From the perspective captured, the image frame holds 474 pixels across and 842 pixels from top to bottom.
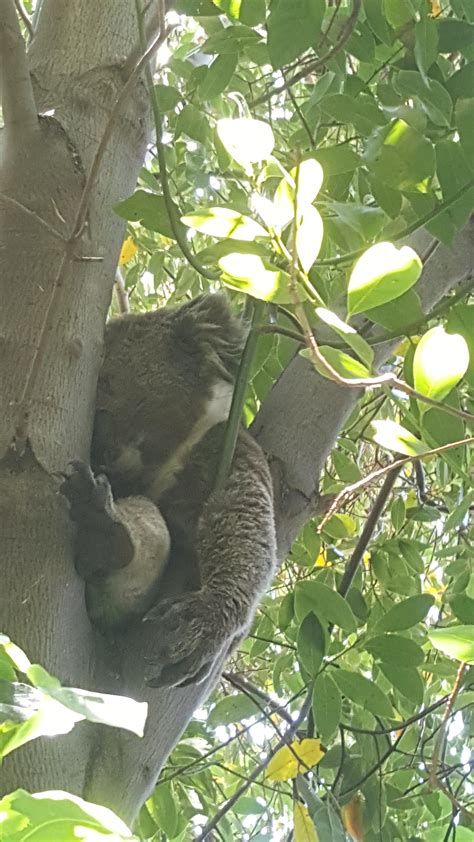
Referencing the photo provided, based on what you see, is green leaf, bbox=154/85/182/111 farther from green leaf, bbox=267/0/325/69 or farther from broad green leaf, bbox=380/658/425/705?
broad green leaf, bbox=380/658/425/705

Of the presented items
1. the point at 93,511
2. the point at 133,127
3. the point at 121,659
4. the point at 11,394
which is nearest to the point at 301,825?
the point at 121,659

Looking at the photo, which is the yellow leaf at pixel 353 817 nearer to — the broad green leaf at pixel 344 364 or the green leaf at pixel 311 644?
the green leaf at pixel 311 644

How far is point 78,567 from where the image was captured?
1002 millimetres

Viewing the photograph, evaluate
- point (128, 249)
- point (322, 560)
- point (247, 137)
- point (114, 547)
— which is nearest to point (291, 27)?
point (247, 137)

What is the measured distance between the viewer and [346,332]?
1.92 ft

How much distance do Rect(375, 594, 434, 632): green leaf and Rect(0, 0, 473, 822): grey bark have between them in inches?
7.8

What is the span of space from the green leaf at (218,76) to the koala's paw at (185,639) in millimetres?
684

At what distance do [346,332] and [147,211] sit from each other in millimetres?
521

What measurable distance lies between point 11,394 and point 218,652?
1.63ft

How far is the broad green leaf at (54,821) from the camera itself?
379 millimetres

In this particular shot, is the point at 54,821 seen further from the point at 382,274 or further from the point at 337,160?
the point at 337,160

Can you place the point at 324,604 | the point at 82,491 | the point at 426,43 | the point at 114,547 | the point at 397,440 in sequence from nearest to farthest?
the point at 397,440
the point at 426,43
the point at 82,491
the point at 114,547
the point at 324,604

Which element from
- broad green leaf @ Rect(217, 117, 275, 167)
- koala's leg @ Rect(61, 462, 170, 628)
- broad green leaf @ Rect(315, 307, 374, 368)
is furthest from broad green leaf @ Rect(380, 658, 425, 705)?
broad green leaf @ Rect(217, 117, 275, 167)

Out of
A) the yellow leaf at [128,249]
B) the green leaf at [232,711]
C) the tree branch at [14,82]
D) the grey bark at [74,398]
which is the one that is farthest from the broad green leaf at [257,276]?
the yellow leaf at [128,249]
